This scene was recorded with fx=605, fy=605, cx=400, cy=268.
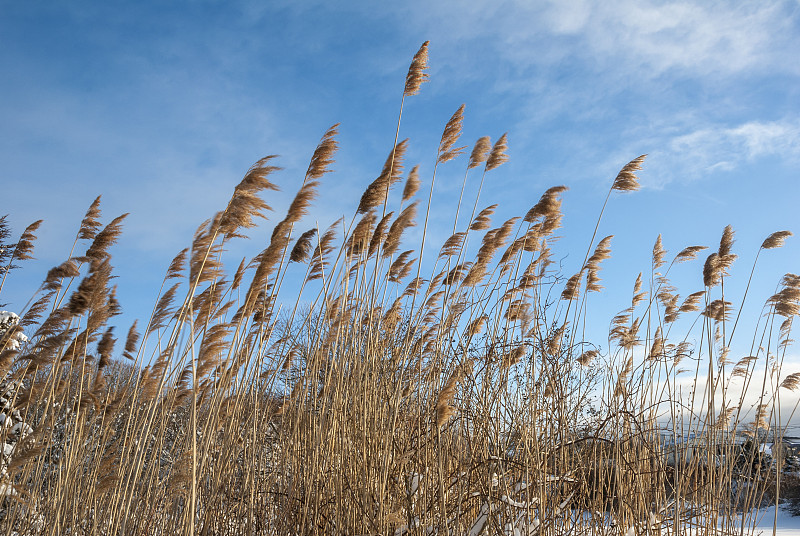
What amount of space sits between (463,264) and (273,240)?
1.20 metres

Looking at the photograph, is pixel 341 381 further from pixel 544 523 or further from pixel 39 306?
pixel 39 306

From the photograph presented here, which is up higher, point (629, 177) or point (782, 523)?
point (629, 177)

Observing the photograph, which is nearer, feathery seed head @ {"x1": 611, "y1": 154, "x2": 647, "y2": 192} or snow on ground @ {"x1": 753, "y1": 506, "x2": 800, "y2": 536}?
feathery seed head @ {"x1": 611, "y1": 154, "x2": 647, "y2": 192}

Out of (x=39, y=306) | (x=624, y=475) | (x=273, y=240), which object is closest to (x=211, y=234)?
(x=273, y=240)

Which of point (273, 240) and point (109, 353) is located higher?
point (273, 240)

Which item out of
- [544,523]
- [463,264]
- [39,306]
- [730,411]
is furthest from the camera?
[730,411]

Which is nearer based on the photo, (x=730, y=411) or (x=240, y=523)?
(x=240, y=523)

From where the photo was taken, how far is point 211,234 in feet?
9.50

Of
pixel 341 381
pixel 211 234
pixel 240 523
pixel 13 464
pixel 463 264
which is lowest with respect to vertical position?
pixel 240 523

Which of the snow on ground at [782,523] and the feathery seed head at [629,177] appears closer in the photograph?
the feathery seed head at [629,177]

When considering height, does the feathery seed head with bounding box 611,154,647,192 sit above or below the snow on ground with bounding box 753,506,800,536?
above

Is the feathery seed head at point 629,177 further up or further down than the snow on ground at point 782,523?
further up

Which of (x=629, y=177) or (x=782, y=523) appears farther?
(x=782, y=523)

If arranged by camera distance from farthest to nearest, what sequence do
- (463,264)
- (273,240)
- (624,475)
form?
(463,264) → (624,475) → (273,240)
